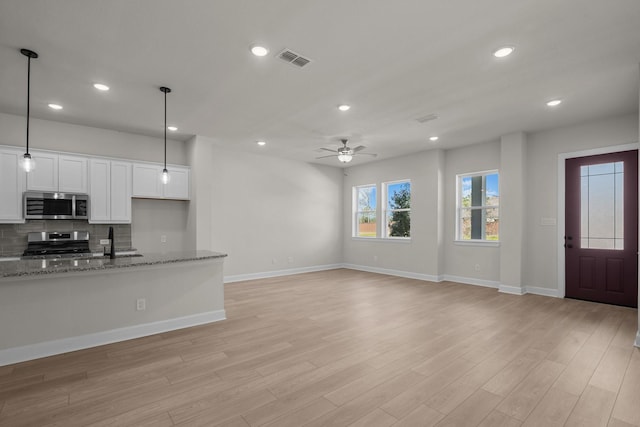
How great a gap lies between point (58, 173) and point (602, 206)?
8344 millimetres

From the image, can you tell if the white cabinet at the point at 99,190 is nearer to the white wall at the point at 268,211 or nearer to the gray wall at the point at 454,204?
the white wall at the point at 268,211

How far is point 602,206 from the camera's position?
497cm

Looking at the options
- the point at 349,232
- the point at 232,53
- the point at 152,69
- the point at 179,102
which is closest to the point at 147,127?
the point at 179,102

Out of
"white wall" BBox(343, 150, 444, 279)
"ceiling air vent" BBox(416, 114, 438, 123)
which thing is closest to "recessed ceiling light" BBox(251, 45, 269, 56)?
"ceiling air vent" BBox(416, 114, 438, 123)

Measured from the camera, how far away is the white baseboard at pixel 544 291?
5.41 m

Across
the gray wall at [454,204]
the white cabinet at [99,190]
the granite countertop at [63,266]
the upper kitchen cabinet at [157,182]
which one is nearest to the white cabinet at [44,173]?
the white cabinet at [99,190]

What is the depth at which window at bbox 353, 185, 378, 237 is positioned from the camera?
855 cm

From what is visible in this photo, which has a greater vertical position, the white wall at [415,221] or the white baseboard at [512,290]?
the white wall at [415,221]

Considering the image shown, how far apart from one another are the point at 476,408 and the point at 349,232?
22.1 feet

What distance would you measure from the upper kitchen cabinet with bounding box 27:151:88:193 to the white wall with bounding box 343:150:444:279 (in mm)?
6102

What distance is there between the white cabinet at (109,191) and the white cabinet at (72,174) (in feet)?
0.29

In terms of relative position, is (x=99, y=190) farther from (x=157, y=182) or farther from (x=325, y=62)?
(x=325, y=62)

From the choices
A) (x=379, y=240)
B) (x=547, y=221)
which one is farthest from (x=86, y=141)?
(x=547, y=221)

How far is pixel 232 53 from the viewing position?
9.89ft
